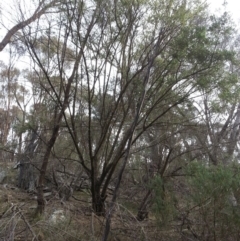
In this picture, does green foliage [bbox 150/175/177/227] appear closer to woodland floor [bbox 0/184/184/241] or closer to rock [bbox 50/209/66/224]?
woodland floor [bbox 0/184/184/241]

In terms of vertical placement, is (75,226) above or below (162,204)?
below

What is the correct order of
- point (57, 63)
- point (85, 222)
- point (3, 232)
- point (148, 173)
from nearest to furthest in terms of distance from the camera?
point (3, 232)
point (85, 222)
point (57, 63)
point (148, 173)

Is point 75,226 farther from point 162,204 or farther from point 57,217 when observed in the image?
point 162,204

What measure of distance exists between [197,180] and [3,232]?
289 centimetres

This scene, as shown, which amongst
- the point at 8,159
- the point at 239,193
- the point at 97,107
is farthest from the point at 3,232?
the point at 8,159

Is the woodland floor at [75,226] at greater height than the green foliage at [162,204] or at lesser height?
lesser

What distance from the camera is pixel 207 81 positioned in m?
7.40

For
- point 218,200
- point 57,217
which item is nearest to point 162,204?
point 218,200

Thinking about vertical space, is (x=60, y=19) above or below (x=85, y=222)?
above

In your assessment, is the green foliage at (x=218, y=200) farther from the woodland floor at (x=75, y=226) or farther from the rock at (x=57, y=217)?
the rock at (x=57, y=217)

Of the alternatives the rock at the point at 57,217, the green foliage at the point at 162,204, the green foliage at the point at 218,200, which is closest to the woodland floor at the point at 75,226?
the rock at the point at 57,217

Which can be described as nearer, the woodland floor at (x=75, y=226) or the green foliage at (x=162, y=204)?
the woodland floor at (x=75, y=226)

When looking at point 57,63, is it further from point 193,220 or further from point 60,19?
point 193,220

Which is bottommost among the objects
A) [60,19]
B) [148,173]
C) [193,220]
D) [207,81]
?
[193,220]
